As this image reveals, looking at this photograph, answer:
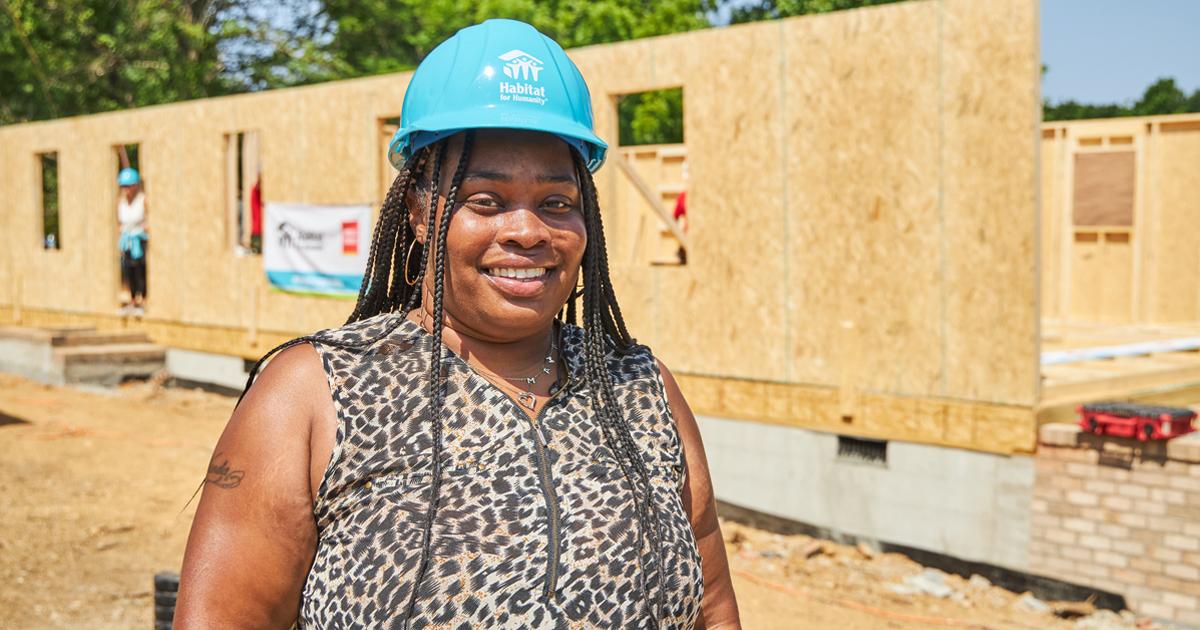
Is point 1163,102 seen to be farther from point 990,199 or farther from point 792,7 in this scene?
point 990,199

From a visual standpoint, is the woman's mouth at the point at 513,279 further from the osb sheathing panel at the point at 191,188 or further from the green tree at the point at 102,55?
the green tree at the point at 102,55

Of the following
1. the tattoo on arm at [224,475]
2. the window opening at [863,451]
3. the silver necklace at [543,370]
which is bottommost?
→ the window opening at [863,451]

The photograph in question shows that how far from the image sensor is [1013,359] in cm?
712

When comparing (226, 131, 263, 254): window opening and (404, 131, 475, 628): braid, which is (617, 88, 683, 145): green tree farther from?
(404, 131, 475, 628): braid

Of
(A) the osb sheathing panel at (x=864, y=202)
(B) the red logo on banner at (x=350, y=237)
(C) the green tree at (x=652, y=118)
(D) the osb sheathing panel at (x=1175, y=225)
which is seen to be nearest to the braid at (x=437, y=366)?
(A) the osb sheathing panel at (x=864, y=202)

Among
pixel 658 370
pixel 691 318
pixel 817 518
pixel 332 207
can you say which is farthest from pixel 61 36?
pixel 658 370

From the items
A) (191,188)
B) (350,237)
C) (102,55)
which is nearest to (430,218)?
(350,237)

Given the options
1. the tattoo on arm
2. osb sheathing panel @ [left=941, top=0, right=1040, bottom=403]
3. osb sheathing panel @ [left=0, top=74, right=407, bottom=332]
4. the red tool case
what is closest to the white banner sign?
osb sheathing panel @ [left=0, top=74, right=407, bottom=332]

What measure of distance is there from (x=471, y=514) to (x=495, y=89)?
2.17 feet

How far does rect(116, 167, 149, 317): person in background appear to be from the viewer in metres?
14.7

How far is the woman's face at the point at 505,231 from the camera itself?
5.97ft

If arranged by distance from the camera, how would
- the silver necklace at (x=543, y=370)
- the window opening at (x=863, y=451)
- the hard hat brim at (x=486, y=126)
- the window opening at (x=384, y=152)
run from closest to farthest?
the hard hat brim at (x=486, y=126), the silver necklace at (x=543, y=370), the window opening at (x=863, y=451), the window opening at (x=384, y=152)

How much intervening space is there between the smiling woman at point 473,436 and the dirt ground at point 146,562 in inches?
185

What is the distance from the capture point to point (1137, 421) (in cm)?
637
